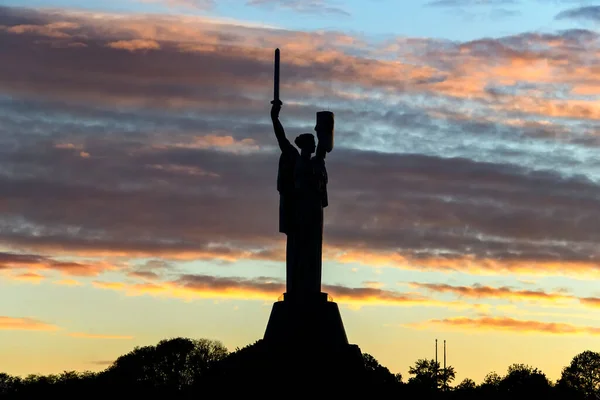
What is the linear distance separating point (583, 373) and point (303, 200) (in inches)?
2358

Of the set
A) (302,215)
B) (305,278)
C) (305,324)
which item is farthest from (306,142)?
(305,324)

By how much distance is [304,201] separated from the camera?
143ft

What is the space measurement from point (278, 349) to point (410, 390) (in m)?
6.22

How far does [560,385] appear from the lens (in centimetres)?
9631

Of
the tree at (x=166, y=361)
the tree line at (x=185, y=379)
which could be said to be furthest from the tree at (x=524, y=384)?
the tree at (x=166, y=361)

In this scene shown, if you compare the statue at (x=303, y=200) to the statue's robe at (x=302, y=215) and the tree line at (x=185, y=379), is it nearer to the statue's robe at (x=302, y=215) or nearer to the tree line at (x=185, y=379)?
the statue's robe at (x=302, y=215)

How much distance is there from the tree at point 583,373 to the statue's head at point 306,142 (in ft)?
189

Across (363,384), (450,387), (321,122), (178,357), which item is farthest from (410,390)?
(178,357)

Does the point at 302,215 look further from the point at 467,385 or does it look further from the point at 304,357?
the point at 467,385

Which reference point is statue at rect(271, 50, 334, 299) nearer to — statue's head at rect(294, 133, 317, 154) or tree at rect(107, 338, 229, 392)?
statue's head at rect(294, 133, 317, 154)

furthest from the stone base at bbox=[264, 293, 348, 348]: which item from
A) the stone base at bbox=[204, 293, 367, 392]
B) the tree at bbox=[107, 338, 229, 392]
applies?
the tree at bbox=[107, 338, 229, 392]

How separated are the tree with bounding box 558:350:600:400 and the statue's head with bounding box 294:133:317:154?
2264 inches

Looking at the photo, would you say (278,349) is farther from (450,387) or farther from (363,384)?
(450,387)

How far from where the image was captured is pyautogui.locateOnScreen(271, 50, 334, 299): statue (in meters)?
43.5
